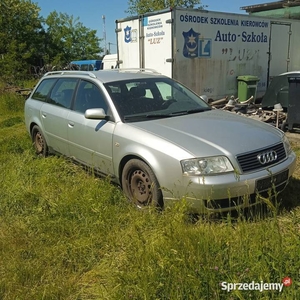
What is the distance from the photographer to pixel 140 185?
4.02m

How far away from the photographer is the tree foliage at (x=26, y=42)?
1059 inches

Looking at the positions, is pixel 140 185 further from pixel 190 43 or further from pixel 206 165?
pixel 190 43

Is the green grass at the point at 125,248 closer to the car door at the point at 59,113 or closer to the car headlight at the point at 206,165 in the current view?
the car headlight at the point at 206,165

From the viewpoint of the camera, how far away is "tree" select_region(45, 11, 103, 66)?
37.4 meters

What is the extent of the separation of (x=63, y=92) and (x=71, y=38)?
37960mm

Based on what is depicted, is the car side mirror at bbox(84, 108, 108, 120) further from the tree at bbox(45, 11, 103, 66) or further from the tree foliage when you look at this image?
the tree at bbox(45, 11, 103, 66)

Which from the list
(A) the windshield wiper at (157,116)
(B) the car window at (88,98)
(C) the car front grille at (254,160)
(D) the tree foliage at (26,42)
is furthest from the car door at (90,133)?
(D) the tree foliage at (26,42)

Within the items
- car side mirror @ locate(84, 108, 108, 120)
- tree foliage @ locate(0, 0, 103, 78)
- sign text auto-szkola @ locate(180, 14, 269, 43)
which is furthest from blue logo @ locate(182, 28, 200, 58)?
tree foliage @ locate(0, 0, 103, 78)

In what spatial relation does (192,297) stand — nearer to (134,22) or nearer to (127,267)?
(127,267)

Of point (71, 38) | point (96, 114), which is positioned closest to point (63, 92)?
point (96, 114)

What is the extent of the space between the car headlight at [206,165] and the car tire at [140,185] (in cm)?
41

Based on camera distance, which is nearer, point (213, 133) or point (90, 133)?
point (213, 133)

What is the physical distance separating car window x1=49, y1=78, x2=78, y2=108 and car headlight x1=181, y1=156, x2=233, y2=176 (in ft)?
8.64

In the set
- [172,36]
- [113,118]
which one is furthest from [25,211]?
[172,36]
